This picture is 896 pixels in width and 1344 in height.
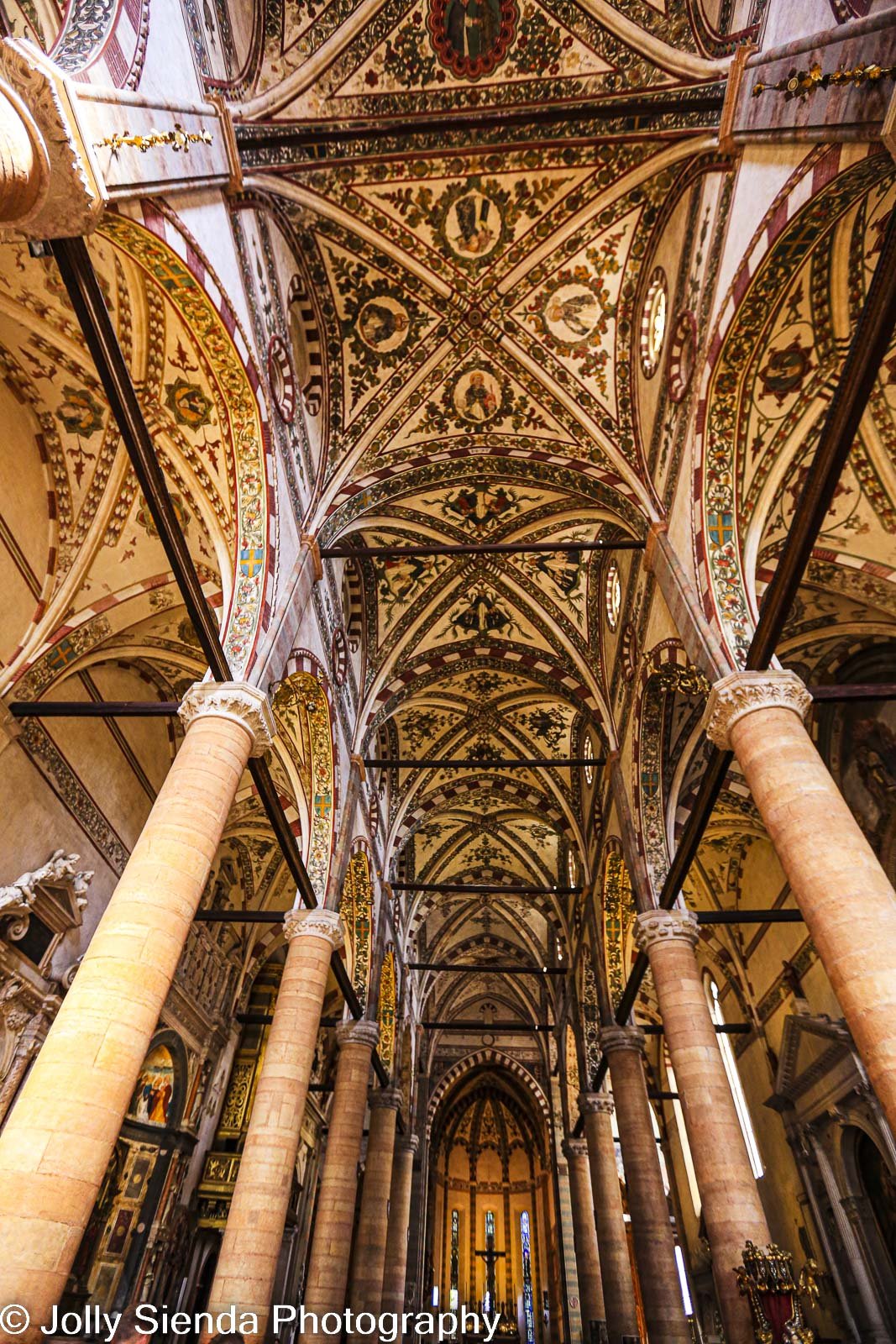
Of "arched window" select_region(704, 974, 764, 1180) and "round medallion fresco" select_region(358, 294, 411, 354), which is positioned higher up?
"round medallion fresco" select_region(358, 294, 411, 354)

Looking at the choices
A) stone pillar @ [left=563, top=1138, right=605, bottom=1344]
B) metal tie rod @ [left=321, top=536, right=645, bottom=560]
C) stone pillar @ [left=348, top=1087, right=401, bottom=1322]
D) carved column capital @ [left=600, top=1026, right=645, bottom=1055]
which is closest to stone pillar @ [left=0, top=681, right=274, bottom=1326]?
metal tie rod @ [left=321, top=536, right=645, bottom=560]

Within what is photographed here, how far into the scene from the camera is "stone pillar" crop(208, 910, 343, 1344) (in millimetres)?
7188

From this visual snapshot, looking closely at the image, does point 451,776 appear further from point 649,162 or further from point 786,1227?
point 649,162

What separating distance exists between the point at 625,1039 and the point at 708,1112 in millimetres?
6162

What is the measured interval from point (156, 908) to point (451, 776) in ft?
43.8

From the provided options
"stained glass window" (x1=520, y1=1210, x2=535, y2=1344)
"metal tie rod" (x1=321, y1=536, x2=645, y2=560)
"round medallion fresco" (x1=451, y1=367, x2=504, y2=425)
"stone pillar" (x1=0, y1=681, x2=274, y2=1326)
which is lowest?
"stone pillar" (x1=0, y1=681, x2=274, y2=1326)

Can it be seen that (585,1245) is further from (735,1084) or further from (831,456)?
(831,456)

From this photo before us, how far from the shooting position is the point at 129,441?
6.34m

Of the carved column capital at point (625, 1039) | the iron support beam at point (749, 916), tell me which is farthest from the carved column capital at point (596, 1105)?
the iron support beam at point (749, 916)

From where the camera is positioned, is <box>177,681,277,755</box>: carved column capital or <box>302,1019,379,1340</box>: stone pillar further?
<box>302,1019,379,1340</box>: stone pillar

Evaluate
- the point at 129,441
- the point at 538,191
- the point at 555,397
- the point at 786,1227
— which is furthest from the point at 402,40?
the point at 786,1227

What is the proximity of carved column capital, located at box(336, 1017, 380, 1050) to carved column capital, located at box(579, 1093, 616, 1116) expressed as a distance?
6.92 meters

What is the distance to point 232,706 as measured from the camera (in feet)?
24.5

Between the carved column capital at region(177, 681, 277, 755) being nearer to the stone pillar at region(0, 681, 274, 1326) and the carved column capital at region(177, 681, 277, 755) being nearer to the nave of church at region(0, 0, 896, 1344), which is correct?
the nave of church at region(0, 0, 896, 1344)
